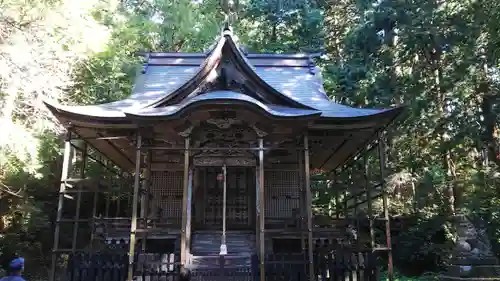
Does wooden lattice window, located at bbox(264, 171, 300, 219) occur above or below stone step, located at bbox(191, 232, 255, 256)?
above

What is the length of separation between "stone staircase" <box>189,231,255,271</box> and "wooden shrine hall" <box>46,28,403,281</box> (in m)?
0.03

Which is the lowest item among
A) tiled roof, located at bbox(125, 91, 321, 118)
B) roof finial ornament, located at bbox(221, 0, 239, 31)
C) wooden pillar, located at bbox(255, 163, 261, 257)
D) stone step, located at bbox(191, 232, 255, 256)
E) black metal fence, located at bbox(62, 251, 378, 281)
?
black metal fence, located at bbox(62, 251, 378, 281)

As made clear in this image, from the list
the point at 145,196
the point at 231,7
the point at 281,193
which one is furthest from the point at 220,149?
the point at 231,7

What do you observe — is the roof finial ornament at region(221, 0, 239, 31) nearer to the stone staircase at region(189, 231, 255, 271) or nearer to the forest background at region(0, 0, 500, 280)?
the forest background at region(0, 0, 500, 280)

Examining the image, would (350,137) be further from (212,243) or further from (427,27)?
(427,27)

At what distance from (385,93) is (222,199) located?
7.83 m

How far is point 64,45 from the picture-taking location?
1284cm

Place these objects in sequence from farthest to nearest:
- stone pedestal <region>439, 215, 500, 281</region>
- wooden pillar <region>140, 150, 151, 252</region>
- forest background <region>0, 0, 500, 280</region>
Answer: wooden pillar <region>140, 150, 151, 252</region> < forest background <region>0, 0, 500, 280</region> < stone pedestal <region>439, 215, 500, 281</region>

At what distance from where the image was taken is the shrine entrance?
1288cm

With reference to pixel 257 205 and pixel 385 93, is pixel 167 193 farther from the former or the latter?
pixel 385 93

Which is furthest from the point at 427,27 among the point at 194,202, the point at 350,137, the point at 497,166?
the point at 194,202

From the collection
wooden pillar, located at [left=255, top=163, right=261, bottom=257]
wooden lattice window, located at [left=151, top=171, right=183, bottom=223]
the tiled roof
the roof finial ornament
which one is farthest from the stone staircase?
the roof finial ornament

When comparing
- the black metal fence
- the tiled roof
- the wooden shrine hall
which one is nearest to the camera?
the black metal fence

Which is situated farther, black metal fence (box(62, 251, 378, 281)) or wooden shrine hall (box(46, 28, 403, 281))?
wooden shrine hall (box(46, 28, 403, 281))
